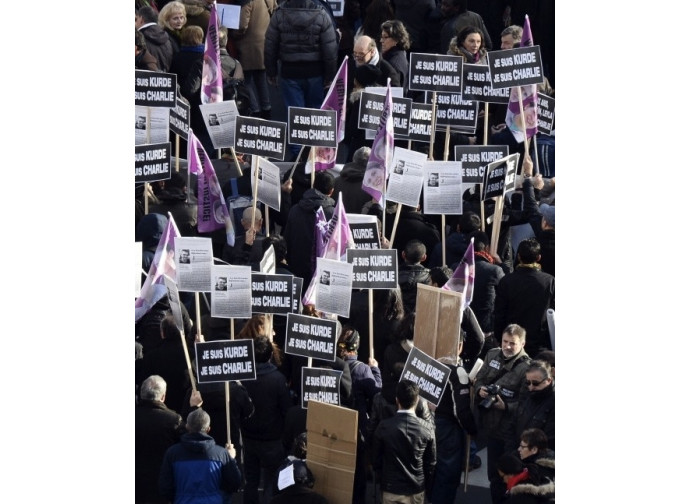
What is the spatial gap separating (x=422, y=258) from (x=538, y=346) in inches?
50.1

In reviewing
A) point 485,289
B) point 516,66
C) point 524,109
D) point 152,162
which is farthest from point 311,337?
point 524,109

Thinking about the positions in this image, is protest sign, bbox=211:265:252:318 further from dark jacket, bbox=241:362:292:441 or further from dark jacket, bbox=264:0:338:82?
dark jacket, bbox=264:0:338:82

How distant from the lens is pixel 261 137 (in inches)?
623

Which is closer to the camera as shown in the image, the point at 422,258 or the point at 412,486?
the point at 412,486

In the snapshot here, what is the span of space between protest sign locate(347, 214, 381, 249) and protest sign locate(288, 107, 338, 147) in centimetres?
117

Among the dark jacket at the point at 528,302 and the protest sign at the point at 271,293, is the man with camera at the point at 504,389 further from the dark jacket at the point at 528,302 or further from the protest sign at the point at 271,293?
the protest sign at the point at 271,293

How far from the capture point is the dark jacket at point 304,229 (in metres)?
15.5

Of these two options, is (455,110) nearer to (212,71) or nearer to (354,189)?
(354,189)

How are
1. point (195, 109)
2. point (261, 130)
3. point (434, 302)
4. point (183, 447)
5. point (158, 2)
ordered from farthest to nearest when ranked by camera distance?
1. point (158, 2)
2. point (195, 109)
3. point (261, 130)
4. point (434, 302)
5. point (183, 447)

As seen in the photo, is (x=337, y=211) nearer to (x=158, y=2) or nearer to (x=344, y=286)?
(x=344, y=286)

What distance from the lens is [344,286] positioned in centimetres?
1434

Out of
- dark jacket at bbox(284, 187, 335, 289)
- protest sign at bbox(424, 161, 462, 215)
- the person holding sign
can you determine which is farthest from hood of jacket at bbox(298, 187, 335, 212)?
the person holding sign

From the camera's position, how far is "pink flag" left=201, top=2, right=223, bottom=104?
16.9 m

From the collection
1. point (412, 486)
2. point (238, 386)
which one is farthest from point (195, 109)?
point (412, 486)
